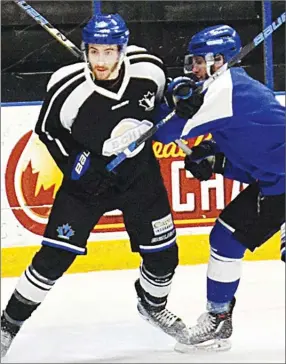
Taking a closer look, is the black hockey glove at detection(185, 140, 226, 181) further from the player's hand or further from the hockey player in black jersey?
the hockey player in black jersey

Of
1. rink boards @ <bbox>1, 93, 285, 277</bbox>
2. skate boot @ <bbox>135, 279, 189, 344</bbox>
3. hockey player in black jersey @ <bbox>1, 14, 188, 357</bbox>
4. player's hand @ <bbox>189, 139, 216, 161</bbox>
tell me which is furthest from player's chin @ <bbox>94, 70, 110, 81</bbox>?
rink boards @ <bbox>1, 93, 285, 277</bbox>

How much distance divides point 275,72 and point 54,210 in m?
1.25

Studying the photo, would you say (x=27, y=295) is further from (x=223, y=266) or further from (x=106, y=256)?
(x=106, y=256)

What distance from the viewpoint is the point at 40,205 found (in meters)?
3.57

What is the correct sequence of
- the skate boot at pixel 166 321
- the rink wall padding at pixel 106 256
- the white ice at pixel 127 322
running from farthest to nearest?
the rink wall padding at pixel 106 256 → the skate boot at pixel 166 321 → the white ice at pixel 127 322

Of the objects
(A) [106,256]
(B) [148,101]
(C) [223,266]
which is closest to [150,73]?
(B) [148,101]

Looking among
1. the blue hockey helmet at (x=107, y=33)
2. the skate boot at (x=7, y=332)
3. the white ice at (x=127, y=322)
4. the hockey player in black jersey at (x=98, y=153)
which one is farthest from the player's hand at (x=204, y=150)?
the skate boot at (x=7, y=332)

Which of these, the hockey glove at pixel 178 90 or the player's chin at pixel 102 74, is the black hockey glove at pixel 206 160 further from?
the player's chin at pixel 102 74

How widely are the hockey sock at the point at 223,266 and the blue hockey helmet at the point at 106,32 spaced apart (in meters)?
0.61

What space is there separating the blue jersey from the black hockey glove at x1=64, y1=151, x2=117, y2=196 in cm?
17

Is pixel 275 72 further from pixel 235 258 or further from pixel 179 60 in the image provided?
pixel 235 258

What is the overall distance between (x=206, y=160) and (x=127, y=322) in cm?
57

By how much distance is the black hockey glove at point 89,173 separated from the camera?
2.67 meters

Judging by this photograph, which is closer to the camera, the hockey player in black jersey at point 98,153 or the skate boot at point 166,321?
the hockey player in black jersey at point 98,153
